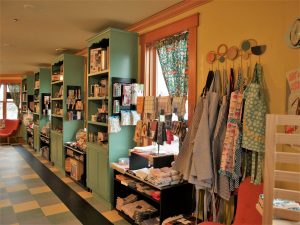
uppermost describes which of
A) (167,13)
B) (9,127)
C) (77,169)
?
(167,13)

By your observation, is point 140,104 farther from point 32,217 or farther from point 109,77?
point 32,217

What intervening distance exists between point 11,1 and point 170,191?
268 centimetres

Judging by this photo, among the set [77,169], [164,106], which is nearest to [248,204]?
[164,106]

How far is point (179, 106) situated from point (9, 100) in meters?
9.20

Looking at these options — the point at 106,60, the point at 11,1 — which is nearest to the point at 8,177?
the point at 106,60

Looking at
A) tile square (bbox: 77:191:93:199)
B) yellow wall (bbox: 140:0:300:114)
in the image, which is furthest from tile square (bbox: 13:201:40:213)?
yellow wall (bbox: 140:0:300:114)

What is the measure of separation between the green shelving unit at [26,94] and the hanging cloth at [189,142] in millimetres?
7466

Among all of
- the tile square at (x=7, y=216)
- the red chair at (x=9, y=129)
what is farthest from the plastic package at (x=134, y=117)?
the red chair at (x=9, y=129)

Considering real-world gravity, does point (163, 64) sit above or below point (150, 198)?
above

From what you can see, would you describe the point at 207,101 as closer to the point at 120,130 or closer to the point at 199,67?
the point at 199,67

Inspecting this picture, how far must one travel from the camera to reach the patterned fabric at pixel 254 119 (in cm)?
197

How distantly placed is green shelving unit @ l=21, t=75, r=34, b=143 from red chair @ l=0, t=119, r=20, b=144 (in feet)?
0.92

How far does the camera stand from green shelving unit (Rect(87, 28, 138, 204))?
3455 mm

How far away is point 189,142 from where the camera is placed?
2.51 meters
